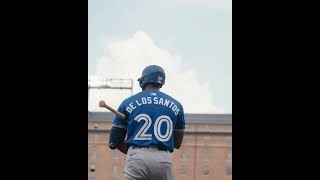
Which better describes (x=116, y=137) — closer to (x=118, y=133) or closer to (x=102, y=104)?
(x=118, y=133)

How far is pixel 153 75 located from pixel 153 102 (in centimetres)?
15

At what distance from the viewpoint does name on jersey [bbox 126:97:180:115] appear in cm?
340

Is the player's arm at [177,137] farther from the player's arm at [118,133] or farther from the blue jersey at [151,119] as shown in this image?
the player's arm at [118,133]

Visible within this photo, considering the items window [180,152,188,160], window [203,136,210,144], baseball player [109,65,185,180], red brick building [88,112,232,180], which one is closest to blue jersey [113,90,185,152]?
baseball player [109,65,185,180]

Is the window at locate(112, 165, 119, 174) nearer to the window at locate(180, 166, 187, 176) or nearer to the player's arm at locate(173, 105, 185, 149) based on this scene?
the window at locate(180, 166, 187, 176)

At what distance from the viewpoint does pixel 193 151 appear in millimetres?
43156

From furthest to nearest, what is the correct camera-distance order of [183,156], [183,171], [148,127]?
[183,171]
[183,156]
[148,127]

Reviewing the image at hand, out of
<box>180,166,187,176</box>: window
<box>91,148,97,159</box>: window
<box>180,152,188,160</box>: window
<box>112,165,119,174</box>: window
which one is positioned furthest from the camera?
<box>180,166,187,176</box>: window

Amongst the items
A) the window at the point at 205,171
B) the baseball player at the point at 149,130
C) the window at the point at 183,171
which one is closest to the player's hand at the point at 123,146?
the baseball player at the point at 149,130

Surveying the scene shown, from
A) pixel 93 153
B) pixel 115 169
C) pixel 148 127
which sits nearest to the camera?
pixel 148 127

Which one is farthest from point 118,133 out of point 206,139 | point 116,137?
point 206,139
